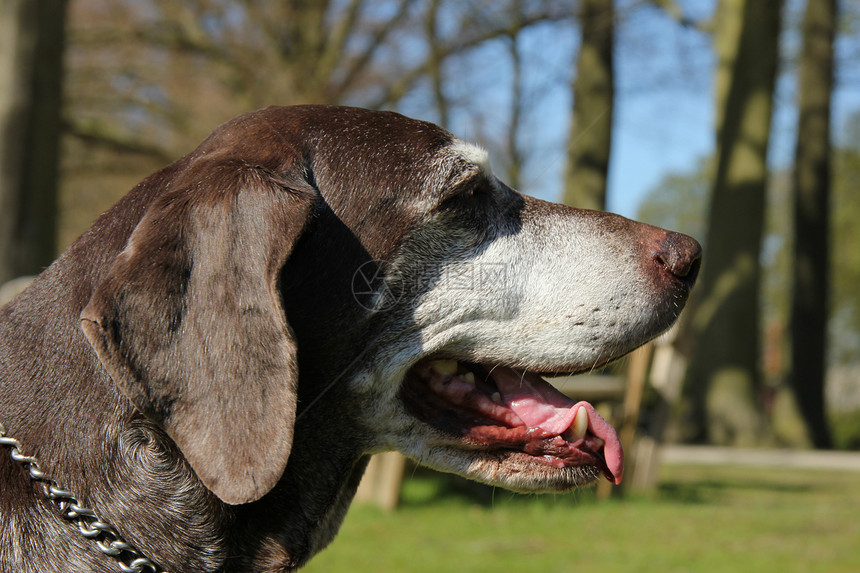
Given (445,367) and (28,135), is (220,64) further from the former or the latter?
(445,367)

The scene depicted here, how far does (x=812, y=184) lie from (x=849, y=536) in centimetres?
1206

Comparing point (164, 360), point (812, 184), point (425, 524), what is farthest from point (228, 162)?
point (812, 184)

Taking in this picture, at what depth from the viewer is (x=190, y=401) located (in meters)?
2.24

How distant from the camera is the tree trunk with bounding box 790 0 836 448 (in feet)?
56.5

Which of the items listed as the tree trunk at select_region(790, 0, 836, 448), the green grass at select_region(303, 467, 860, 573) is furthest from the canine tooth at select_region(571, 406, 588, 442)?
the tree trunk at select_region(790, 0, 836, 448)

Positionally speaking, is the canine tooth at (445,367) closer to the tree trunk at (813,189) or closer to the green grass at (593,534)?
the green grass at (593,534)

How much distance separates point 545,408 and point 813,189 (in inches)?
646

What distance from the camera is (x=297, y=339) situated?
2658 mm

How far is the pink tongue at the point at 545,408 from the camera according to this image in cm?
289

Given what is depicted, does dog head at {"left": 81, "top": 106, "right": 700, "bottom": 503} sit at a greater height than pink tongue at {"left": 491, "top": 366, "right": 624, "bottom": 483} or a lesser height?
greater

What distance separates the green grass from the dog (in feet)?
6.50

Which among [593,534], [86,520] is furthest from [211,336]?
[593,534]

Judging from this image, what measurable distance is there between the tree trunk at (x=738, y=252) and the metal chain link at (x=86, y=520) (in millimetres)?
13377

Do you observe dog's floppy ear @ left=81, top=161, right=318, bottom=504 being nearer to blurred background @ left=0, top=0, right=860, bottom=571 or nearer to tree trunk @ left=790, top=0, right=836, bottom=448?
blurred background @ left=0, top=0, right=860, bottom=571
